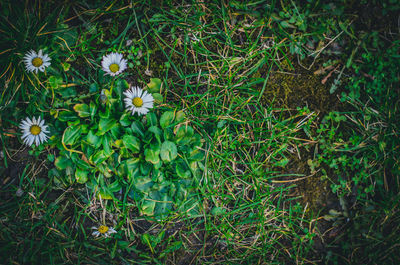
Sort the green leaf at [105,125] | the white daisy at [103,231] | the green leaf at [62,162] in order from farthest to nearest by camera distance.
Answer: the white daisy at [103,231], the green leaf at [62,162], the green leaf at [105,125]

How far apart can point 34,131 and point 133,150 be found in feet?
2.55

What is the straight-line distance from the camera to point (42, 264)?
2100 millimetres

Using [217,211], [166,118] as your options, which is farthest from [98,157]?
[217,211]

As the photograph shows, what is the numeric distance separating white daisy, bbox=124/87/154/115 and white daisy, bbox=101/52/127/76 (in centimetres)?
18

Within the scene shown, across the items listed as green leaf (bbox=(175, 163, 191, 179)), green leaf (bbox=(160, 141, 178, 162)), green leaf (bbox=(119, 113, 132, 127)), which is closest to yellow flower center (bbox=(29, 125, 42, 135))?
green leaf (bbox=(119, 113, 132, 127))

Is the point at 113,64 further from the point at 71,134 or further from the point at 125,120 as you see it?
the point at 71,134

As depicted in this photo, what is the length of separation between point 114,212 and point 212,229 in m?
0.82

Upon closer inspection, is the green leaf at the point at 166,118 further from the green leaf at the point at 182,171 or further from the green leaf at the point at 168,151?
the green leaf at the point at 182,171

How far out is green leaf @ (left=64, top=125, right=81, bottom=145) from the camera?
74.4 inches

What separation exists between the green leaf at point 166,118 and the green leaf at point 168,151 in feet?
0.49

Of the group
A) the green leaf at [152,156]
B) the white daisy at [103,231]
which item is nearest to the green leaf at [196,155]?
the green leaf at [152,156]

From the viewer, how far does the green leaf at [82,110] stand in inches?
74.6

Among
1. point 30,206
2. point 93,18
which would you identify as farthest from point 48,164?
point 93,18

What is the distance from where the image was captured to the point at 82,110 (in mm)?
1908
